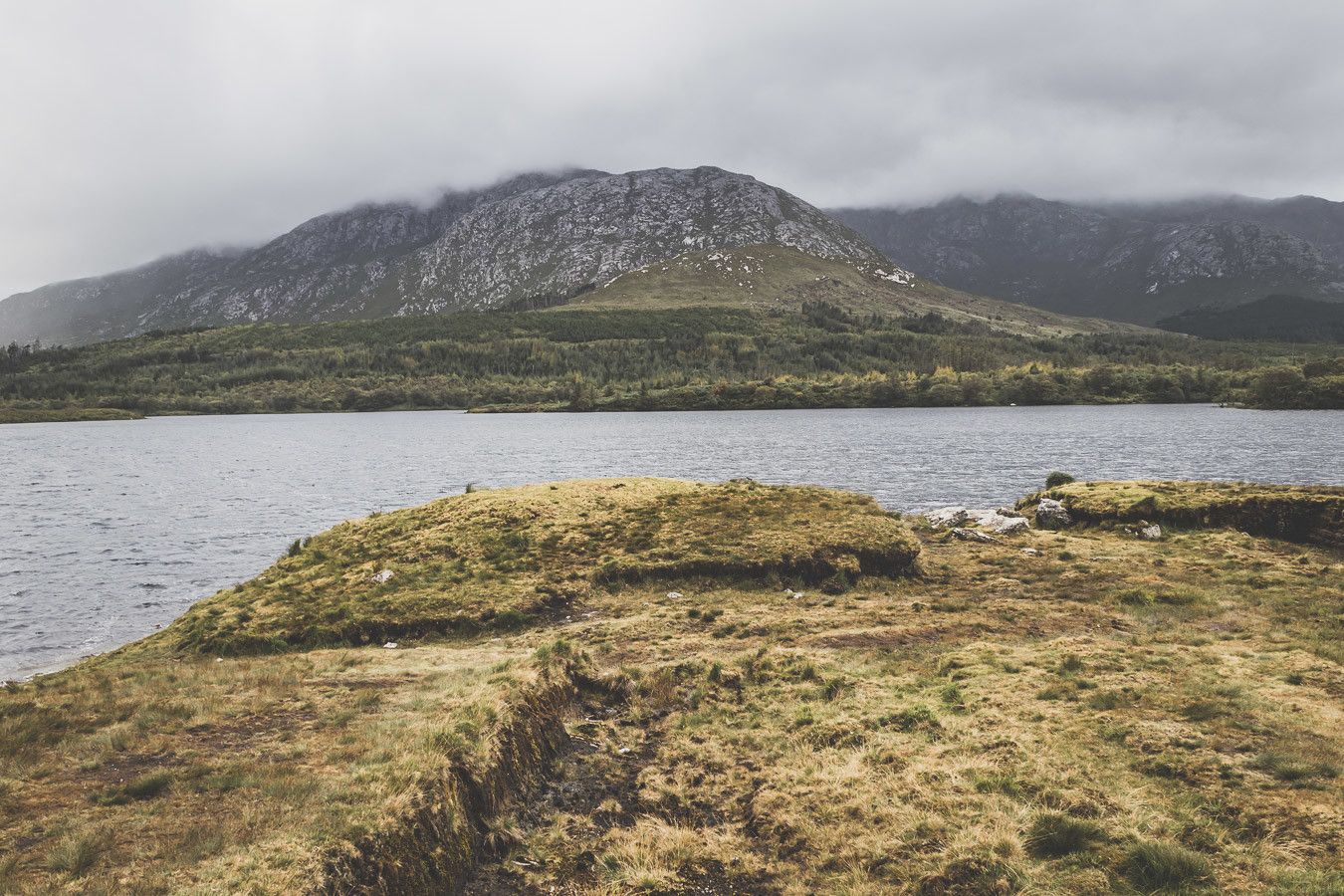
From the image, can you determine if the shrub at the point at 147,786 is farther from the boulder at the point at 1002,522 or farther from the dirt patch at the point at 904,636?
the boulder at the point at 1002,522

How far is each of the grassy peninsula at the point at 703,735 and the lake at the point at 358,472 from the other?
17.5 metres

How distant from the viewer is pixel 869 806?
1190cm

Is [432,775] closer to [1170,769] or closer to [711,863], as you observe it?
[711,863]

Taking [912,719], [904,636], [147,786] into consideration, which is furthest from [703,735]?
[147,786]

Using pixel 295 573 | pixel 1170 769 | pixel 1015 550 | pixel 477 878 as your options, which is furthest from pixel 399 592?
pixel 1015 550

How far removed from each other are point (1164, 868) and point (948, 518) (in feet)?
102

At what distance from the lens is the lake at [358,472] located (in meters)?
40.1

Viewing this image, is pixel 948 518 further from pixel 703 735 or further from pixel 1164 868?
pixel 1164 868

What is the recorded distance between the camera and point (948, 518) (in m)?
39.3

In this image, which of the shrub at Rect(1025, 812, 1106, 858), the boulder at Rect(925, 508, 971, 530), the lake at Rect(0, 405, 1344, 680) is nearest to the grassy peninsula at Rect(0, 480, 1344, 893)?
the shrub at Rect(1025, 812, 1106, 858)

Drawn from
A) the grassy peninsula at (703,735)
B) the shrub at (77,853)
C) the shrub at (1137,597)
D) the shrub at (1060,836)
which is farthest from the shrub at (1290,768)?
the shrub at (77,853)

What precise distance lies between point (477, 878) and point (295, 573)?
21172mm

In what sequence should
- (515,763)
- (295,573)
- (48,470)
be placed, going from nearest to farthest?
1. (515,763)
2. (295,573)
3. (48,470)

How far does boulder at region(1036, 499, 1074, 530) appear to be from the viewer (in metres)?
37.4
